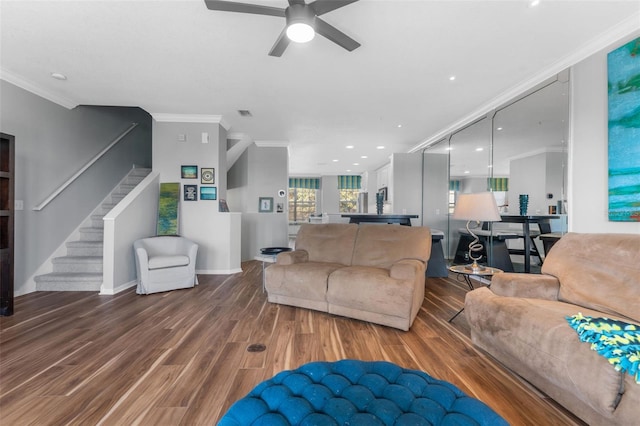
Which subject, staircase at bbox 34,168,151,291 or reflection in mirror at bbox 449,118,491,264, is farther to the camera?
reflection in mirror at bbox 449,118,491,264

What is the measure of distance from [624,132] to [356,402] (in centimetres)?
304

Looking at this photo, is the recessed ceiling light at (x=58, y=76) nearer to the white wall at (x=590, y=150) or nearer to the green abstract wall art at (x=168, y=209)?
the green abstract wall art at (x=168, y=209)

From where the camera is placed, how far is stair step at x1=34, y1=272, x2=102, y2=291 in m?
3.72

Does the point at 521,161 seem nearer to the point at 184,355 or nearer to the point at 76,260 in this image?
the point at 184,355

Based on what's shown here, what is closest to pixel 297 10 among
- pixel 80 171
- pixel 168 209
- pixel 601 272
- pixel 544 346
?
pixel 544 346

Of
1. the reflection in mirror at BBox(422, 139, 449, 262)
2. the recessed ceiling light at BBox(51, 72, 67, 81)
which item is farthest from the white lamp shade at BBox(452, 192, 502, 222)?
the recessed ceiling light at BBox(51, 72, 67, 81)

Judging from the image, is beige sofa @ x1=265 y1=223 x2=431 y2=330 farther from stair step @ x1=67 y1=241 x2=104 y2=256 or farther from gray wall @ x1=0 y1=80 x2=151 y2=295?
gray wall @ x1=0 y1=80 x2=151 y2=295

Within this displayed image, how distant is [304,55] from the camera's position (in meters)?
2.84

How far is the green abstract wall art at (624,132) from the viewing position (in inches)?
88.7

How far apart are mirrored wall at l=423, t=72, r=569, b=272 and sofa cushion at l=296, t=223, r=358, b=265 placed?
1331mm

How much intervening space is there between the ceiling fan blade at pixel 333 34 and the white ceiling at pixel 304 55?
0.87 feet

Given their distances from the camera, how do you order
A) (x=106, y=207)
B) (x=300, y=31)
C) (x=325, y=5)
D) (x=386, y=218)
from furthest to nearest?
1. (x=386, y=218)
2. (x=106, y=207)
3. (x=300, y=31)
4. (x=325, y=5)

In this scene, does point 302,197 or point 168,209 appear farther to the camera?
point 302,197

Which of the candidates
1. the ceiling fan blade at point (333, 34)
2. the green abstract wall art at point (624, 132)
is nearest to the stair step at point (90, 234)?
the ceiling fan blade at point (333, 34)
